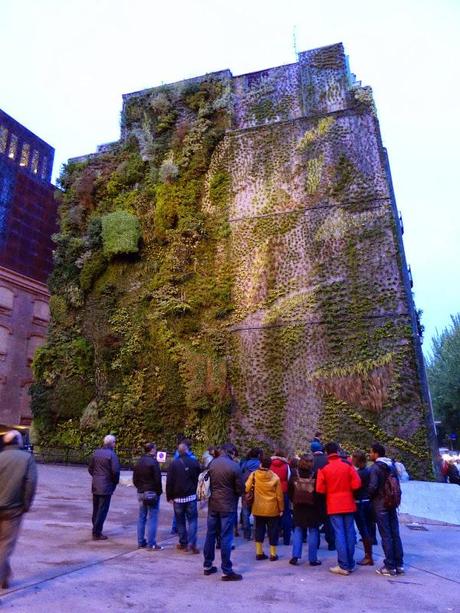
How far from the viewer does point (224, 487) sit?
20.9 feet

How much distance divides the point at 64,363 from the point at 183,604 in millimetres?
17913

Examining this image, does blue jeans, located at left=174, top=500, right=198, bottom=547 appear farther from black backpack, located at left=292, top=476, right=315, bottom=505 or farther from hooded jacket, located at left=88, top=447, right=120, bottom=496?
black backpack, located at left=292, top=476, right=315, bottom=505

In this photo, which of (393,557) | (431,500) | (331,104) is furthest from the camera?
(331,104)

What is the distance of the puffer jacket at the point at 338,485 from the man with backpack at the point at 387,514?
262mm

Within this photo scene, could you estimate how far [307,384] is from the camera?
56.7 feet

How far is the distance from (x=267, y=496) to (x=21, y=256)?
103 feet

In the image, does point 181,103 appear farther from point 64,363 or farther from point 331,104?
point 64,363

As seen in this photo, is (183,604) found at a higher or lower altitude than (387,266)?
lower

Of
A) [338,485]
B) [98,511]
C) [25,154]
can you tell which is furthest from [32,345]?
[338,485]

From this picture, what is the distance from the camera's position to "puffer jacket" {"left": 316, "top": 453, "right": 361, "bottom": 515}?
21.3 feet

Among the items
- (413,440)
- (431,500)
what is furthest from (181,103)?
(431,500)

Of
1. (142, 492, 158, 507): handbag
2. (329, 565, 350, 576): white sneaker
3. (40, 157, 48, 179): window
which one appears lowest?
(329, 565, 350, 576): white sneaker

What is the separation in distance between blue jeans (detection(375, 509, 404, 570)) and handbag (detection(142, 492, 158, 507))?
3348 mm

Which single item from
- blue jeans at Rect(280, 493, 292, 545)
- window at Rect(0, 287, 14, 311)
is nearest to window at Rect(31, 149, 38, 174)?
window at Rect(0, 287, 14, 311)
